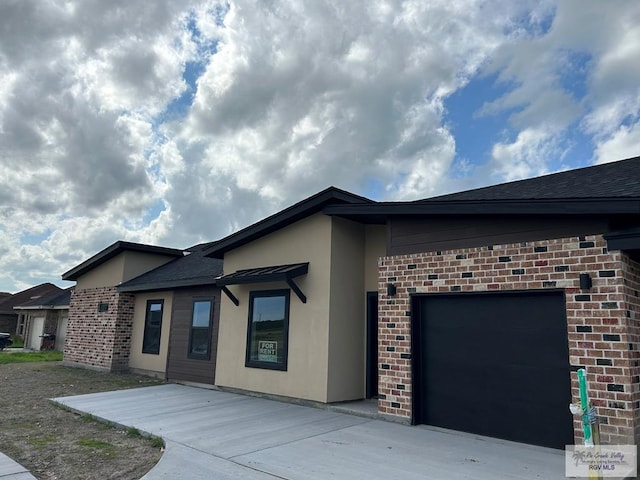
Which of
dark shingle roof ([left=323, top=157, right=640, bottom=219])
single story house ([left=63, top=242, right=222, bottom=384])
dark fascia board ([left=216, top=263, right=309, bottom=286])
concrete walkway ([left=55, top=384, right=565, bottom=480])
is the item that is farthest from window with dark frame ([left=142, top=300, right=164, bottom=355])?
dark shingle roof ([left=323, top=157, right=640, bottom=219])

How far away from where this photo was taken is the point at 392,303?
6.80 metres

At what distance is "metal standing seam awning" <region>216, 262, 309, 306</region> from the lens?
8.09m

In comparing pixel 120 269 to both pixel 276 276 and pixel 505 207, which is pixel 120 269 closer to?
pixel 276 276

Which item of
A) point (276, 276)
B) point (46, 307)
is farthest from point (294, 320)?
point (46, 307)

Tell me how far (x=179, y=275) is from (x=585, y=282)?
11003 millimetres

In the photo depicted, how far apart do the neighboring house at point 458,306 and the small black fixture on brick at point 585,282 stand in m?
0.02

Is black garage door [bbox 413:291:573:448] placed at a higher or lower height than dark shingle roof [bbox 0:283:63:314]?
lower

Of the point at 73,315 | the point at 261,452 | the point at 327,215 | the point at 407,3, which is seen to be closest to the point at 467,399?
the point at 261,452

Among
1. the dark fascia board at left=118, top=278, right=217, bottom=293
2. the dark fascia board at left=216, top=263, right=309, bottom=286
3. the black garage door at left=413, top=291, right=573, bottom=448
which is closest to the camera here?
the black garage door at left=413, top=291, right=573, bottom=448

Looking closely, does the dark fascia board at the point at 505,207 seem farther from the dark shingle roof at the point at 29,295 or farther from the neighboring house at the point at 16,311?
the dark shingle roof at the point at 29,295

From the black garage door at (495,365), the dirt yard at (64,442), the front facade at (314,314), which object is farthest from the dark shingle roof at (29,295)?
the black garage door at (495,365)

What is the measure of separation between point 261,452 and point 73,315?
14610 mm

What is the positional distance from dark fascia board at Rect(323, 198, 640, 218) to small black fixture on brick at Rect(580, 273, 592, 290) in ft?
2.45

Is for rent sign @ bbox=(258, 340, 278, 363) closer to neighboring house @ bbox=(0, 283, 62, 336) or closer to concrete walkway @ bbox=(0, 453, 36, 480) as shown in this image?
concrete walkway @ bbox=(0, 453, 36, 480)
